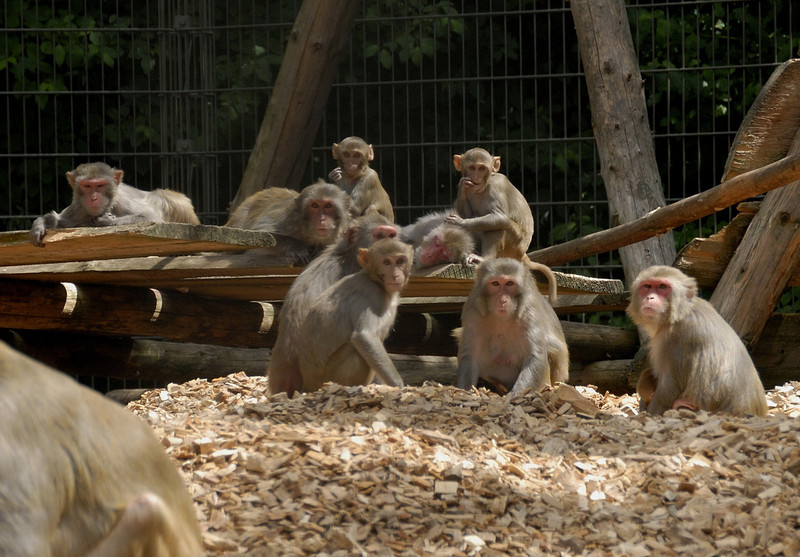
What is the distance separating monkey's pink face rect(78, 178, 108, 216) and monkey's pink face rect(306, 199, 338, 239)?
4.72 feet

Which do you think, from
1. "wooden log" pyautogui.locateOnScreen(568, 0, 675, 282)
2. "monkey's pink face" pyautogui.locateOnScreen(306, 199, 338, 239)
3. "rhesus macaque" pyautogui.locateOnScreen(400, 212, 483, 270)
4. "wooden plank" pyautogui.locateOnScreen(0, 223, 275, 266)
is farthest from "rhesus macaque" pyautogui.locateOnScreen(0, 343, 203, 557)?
"wooden log" pyautogui.locateOnScreen(568, 0, 675, 282)

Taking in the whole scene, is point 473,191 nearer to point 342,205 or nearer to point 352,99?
point 342,205

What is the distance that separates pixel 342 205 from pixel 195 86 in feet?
8.82

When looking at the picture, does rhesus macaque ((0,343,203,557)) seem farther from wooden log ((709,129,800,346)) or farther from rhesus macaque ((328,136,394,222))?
rhesus macaque ((328,136,394,222))

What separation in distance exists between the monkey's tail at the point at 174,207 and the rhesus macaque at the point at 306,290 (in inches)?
50.1

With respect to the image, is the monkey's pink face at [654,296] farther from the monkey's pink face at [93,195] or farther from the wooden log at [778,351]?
the monkey's pink face at [93,195]

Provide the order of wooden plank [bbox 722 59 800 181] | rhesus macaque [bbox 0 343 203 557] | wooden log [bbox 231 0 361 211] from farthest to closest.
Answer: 1. wooden log [bbox 231 0 361 211]
2. wooden plank [bbox 722 59 800 181]
3. rhesus macaque [bbox 0 343 203 557]

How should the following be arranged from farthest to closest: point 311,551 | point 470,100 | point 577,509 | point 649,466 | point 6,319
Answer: point 470,100
point 6,319
point 649,466
point 577,509
point 311,551

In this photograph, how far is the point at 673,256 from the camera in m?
8.55

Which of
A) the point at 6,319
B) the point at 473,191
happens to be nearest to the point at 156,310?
the point at 6,319

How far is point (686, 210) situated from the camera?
685 cm

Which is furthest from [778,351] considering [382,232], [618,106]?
[382,232]

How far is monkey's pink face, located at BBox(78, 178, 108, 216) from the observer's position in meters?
7.45

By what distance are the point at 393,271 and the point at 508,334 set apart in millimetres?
875
